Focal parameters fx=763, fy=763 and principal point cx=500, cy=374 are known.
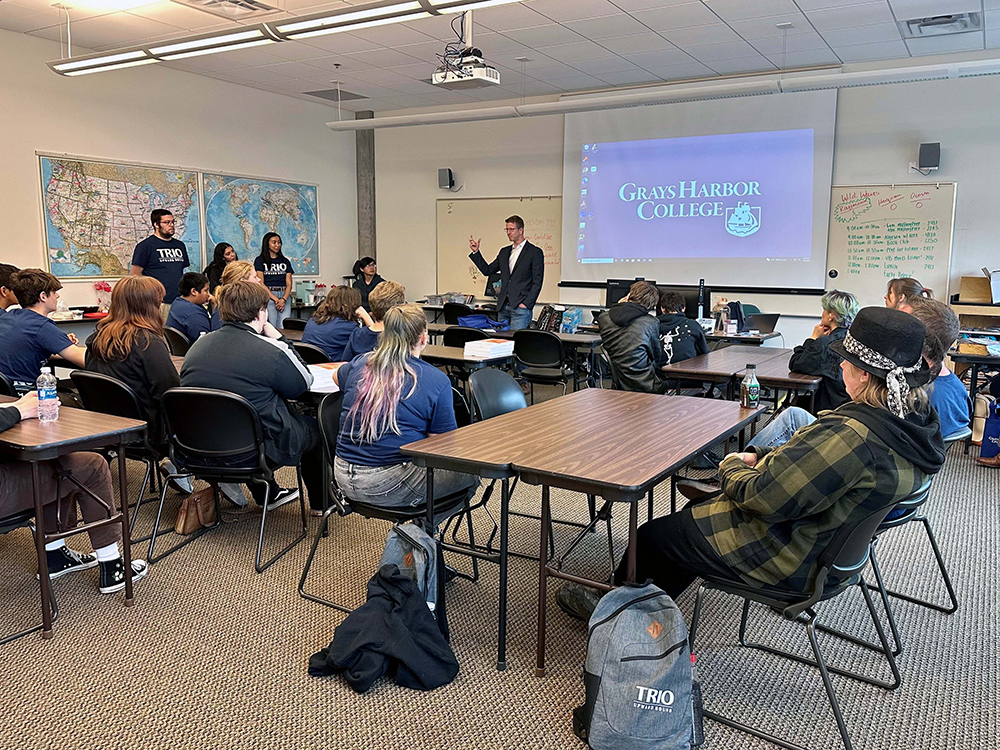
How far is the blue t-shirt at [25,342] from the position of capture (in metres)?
3.59

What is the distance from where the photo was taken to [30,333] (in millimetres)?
3600

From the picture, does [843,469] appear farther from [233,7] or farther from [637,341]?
[233,7]

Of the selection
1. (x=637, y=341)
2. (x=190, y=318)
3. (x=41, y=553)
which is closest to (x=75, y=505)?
(x=41, y=553)

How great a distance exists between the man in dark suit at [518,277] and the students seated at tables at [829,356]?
328 cm

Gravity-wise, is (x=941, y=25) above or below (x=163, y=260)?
above

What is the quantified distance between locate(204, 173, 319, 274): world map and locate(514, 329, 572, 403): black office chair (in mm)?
4254

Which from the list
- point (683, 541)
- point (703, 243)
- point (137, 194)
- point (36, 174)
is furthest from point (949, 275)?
point (36, 174)

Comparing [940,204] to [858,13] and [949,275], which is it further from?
[858,13]

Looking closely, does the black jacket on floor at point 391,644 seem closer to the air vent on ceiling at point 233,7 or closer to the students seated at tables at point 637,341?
the students seated at tables at point 637,341

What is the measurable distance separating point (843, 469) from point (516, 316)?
5.57 meters

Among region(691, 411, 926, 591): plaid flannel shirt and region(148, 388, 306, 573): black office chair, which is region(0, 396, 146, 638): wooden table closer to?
region(148, 388, 306, 573): black office chair

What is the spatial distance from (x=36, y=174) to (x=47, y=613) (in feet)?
18.3

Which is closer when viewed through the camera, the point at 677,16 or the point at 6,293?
the point at 6,293

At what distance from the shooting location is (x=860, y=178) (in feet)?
24.0
